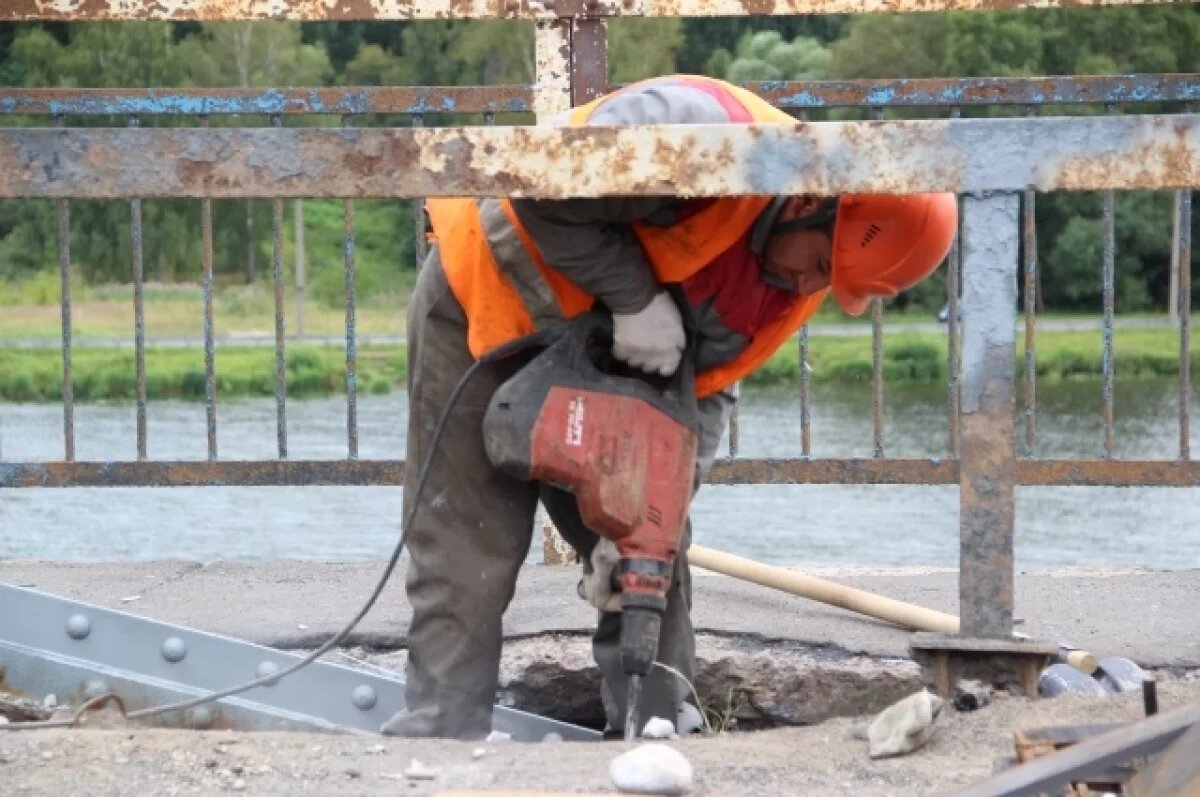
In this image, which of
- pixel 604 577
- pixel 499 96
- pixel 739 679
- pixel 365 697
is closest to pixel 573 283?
pixel 604 577

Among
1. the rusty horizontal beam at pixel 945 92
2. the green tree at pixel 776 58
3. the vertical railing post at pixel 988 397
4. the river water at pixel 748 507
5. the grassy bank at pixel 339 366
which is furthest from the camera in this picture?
the green tree at pixel 776 58

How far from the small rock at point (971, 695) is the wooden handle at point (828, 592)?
1.18 metres

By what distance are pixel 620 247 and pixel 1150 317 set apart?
9.29m

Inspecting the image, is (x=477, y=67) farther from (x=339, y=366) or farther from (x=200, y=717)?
(x=200, y=717)

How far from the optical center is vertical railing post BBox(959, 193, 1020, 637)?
2.74 metres

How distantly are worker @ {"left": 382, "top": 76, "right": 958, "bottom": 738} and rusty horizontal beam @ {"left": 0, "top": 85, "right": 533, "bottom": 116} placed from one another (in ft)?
5.00

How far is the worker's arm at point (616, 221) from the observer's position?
304 centimetres

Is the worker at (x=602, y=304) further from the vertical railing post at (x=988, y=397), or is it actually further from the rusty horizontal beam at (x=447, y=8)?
the rusty horizontal beam at (x=447, y=8)

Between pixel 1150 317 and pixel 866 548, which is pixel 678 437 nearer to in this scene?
pixel 866 548

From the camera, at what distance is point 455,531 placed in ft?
12.1

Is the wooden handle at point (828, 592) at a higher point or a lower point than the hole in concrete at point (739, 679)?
higher

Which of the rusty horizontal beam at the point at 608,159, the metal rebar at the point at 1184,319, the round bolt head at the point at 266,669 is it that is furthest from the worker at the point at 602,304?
the metal rebar at the point at 1184,319

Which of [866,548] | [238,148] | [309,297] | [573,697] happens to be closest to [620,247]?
[238,148]

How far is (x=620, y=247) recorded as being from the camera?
10.3 feet
